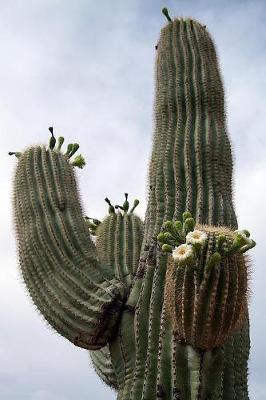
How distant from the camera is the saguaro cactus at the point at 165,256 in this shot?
5.26m

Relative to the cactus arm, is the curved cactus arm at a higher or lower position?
higher

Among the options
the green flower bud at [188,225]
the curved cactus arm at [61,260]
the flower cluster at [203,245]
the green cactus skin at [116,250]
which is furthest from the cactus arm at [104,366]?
the flower cluster at [203,245]

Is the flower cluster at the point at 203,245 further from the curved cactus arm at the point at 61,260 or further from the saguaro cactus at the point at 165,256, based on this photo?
the curved cactus arm at the point at 61,260

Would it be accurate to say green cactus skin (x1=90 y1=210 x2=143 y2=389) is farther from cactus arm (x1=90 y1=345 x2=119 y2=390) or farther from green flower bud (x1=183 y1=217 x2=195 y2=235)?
green flower bud (x1=183 y1=217 x2=195 y2=235)

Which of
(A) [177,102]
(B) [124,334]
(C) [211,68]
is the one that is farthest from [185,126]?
(B) [124,334]

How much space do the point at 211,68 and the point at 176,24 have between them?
0.85 m

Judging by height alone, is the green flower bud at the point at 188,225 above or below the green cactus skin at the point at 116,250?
below

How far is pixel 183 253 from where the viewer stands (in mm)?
5164

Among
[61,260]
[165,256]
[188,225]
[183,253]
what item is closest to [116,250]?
[61,260]

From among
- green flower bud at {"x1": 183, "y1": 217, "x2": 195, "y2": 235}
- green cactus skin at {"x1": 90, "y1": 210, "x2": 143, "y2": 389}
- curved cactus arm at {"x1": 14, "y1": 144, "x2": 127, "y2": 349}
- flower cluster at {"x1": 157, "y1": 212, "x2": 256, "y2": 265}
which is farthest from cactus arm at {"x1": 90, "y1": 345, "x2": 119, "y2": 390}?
flower cluster at {"x1": 157, "y1": 212, "x2": 256, "y2": 265}

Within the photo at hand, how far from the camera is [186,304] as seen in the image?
5246mm

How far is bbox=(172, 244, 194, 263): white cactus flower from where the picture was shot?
16.8 ft

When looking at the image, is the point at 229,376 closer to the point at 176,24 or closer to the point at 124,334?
the point at 124,334

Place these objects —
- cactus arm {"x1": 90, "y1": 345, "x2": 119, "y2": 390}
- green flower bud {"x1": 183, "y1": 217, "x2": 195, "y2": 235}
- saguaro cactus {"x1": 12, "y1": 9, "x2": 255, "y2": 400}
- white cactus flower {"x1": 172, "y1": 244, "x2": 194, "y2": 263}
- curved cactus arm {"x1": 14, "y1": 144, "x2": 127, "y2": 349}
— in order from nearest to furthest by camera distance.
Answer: white cactus flower {"x1": 172, "y1": 244, "x2": 194, "y2": 263}
saguaro cactus {"x1": 12, "y1": 9, "x2": 255, "y2": 400}
green flower bud {"x1": 183, "y1": 217, "x2": 195, "y2": 235}
curved cactus arm {"x1": 14, "y1": 144, "x2": 127, "y2": 349}
cactus arm {"x1": 90, "y1": 345, "x2": 119, "y2": 390}
